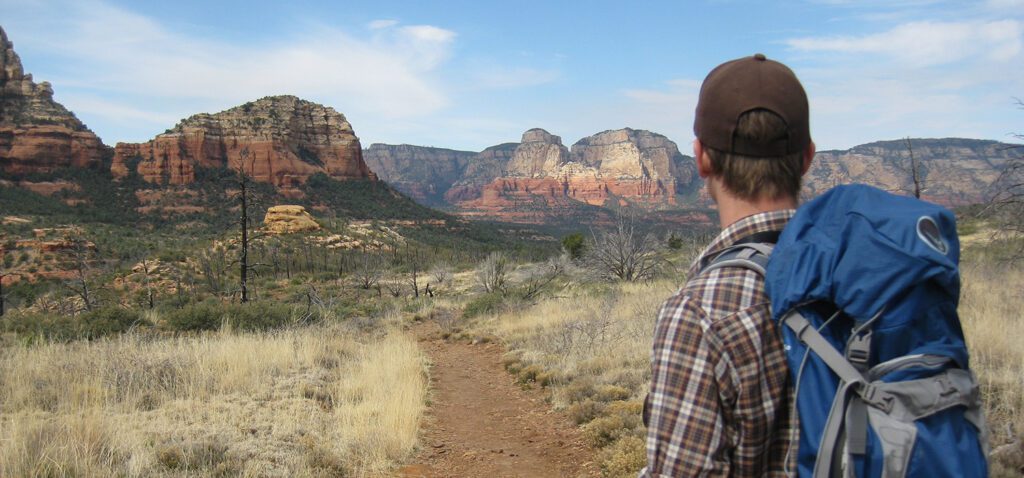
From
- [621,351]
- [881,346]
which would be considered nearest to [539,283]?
[621,351]

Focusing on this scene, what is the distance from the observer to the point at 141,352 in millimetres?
7910

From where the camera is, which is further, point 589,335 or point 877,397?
point 589,335

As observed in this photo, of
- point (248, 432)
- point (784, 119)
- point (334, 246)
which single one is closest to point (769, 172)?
point (784, 119)

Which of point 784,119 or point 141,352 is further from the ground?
point 784,119

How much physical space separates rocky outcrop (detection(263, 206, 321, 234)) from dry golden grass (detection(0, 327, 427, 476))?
44785 millimetres

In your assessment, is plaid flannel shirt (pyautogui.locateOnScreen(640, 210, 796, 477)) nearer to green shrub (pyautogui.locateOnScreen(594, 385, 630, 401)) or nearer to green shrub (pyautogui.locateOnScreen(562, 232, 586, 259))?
green shrub (pyautogui.locateOnScreen(594, 385, 630, 401))

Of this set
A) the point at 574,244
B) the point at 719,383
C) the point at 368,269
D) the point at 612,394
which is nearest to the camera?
the point at 719,383

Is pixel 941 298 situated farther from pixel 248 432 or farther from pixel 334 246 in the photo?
pixel 334 246

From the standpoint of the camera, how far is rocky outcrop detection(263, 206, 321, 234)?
5178 cm

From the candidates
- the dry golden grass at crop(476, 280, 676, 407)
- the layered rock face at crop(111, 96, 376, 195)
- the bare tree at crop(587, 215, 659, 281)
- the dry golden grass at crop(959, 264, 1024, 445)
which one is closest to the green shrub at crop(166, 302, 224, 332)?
the dry golden grass at crop(476, 280, 676, 407)

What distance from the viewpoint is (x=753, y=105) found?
1.49 meters

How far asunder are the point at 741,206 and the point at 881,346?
483mm

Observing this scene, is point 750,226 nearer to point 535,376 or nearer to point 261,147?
point 535,376

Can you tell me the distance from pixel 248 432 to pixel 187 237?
5602 cm
